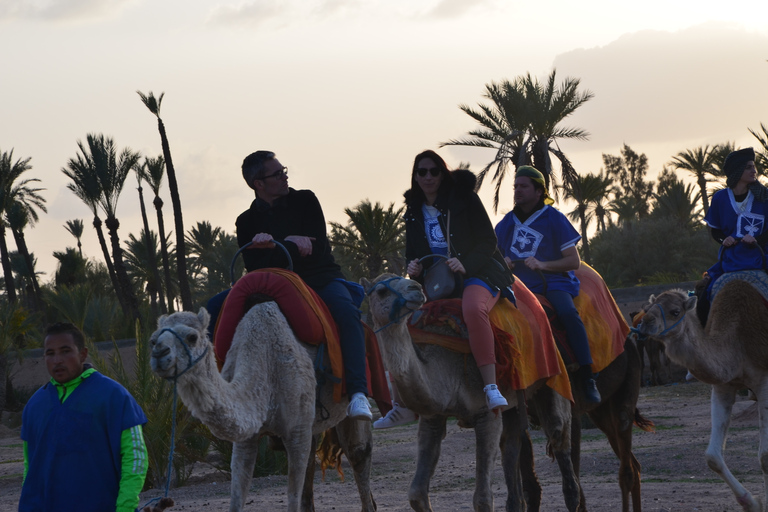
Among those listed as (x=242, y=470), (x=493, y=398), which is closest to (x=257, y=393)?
(x=242, y=470)

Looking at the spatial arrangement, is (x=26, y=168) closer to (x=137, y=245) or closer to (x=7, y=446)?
(x=137, y=245)

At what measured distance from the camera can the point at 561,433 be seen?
7.11m

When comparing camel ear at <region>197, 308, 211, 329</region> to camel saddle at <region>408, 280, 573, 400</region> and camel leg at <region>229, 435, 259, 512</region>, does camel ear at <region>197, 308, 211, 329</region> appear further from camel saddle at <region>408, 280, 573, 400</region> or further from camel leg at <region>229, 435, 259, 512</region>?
camel saddle at <region>408, 280, 573, 400</region>

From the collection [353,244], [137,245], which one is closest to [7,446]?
[353,244]

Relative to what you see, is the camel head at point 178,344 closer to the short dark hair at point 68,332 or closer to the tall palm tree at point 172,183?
the short dark hair at point 68,332

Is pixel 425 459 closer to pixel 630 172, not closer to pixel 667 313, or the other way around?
pixel 667 313

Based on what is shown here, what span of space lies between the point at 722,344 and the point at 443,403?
100 inches

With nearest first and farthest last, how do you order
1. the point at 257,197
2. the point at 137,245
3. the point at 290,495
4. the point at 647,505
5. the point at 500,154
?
the point at 290,495 < the point at 257,197 < the point at 647,505 < the point at 500,154 < the point at 137,245

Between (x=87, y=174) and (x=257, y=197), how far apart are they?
2798cm

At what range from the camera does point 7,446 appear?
19.8 m

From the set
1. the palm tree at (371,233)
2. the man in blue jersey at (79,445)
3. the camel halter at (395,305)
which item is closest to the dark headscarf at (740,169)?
the camel halter at (395,305)

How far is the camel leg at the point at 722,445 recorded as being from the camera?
701cm

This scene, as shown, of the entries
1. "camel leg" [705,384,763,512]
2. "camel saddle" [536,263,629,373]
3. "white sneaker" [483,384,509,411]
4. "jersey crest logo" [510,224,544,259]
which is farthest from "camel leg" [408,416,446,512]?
"camel leg" [705,384,763,512]

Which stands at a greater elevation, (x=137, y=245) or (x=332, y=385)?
(x=137, y=245)
